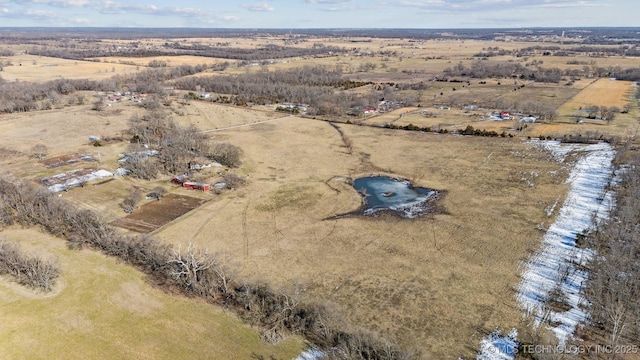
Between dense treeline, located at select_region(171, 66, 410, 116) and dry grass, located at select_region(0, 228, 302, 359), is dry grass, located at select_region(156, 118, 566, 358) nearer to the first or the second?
dry grass, located at select_region(0, 228, 302, 359)

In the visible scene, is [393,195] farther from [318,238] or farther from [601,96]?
[601,96]

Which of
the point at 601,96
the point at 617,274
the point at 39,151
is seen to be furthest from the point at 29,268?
the point at 601,96

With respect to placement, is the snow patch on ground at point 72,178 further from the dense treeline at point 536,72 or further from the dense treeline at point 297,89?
the dense treeline at point 536,72

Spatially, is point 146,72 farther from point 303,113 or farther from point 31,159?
point 31,159

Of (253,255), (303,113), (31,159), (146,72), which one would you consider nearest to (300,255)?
(253,255)

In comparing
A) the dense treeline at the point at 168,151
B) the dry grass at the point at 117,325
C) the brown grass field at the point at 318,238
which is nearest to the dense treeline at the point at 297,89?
the brown grass field at the point at 318,238

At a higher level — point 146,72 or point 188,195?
point 146,72

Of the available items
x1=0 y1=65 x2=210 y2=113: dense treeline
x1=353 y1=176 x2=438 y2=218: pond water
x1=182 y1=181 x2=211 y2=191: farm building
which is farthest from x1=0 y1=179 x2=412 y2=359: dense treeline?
x1=0 y1=65 x2=210 y2=113: dense treeline
